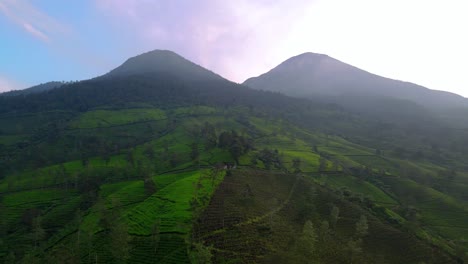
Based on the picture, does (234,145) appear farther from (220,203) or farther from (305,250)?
(305,250)

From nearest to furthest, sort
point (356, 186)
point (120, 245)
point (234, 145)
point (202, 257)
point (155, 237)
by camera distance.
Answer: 1. point (202, 257)
2. point (120, 245)
3. point (155, 237)
4. point (356, 186)
5. point (234, 145)

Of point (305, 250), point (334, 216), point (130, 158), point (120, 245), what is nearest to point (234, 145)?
point (130, 158)

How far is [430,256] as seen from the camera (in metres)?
61.0

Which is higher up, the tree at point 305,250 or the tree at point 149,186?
the tree at point 305,250

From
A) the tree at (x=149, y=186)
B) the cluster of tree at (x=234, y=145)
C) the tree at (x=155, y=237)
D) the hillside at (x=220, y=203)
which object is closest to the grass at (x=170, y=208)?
the hillside at (x=220, y=203)

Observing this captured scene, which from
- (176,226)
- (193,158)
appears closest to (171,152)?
(193,158)

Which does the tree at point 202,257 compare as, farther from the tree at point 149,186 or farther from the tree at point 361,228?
the tree at point 149,186

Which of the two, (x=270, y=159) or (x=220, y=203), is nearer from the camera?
(x=220, y=203)

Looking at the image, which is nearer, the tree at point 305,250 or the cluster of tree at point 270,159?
the tree at point 305,250

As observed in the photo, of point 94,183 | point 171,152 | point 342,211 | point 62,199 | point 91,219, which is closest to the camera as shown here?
point 91,219

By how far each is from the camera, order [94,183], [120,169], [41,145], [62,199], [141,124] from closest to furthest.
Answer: [62,199] < [94,183] < [120,169] < [41,145] < [141,124]

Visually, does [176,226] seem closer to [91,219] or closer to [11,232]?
[91,219]

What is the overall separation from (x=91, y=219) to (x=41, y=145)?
109 m

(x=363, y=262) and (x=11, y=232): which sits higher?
(x=363, y=262)
